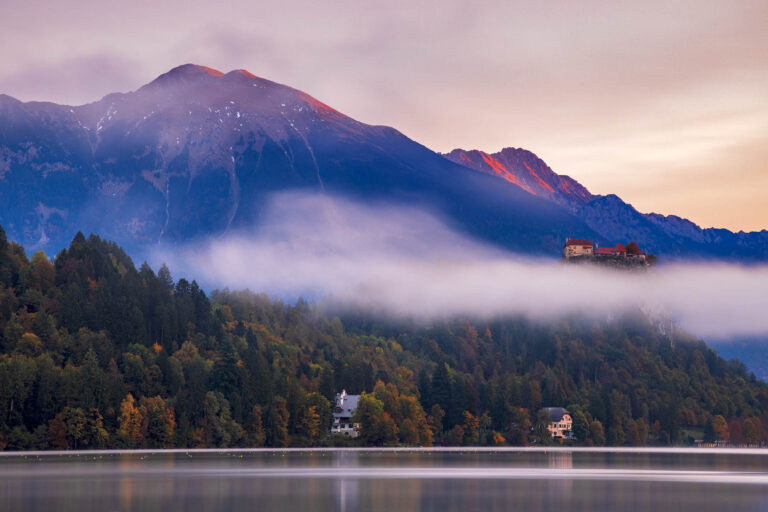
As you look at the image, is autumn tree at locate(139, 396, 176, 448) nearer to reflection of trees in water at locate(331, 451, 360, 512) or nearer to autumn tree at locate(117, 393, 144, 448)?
autumn tree at locate(117, 393, 144, 448)

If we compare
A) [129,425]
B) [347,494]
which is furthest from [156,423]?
[347,494]

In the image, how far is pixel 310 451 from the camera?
650 feet

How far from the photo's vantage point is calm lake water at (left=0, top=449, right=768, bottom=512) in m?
73.8

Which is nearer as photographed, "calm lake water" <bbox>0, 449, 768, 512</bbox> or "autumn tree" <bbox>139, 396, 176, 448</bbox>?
"calm lake water" <bbox>0, 449, 768, 512</bbox>

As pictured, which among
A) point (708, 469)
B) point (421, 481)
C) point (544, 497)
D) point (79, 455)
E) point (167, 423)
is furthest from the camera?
point (167, 423)

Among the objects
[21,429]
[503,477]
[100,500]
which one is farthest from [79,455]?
[100,500]

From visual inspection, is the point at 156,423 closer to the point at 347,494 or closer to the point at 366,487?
the point at 366,487

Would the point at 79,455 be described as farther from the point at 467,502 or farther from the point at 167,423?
the point at 467,502

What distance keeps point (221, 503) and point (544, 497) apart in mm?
25872

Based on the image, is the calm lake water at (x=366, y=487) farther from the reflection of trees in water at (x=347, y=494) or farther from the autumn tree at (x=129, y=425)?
Result: the autumn tree at (x=129, y=425)

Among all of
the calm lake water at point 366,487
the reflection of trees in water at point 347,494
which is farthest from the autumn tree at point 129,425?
the reflection of trees in water at point 347,494

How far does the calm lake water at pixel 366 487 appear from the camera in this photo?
73812mm

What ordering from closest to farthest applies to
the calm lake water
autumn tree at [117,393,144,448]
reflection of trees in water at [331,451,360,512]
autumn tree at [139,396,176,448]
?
reflection of trees in water at [331,451,360,512] < the calm lake water < autumn tree at [117,393,144,448] < autumn tree at [139,396,176,448]

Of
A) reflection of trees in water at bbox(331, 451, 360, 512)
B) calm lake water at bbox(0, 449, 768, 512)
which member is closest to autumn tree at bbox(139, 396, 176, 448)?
calm lake water at bbox(0, 449, 768, 512)
